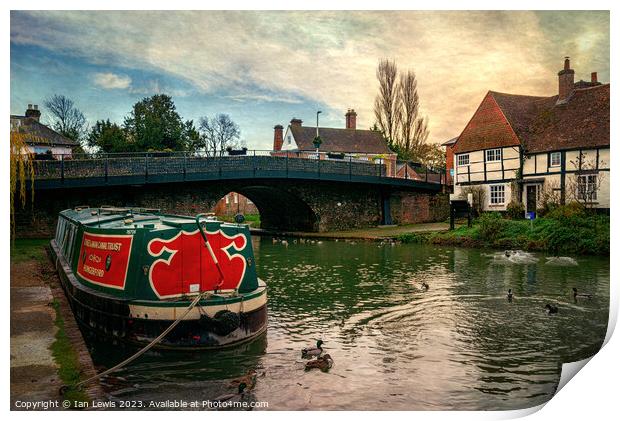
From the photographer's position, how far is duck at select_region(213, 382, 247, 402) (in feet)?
19.4

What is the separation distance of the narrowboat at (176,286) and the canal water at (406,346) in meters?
0.28

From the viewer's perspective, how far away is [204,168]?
2091cm

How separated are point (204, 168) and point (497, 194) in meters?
13.7

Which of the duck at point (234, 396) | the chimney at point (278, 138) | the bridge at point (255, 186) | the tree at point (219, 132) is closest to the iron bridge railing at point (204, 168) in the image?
the bridge at point (255, 186)

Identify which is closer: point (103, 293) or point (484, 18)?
point (484, 18)

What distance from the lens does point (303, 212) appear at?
30000 millimetres

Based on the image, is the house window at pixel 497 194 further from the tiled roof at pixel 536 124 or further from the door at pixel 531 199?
the door at pixel 531 199

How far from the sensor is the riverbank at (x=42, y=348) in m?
5.56

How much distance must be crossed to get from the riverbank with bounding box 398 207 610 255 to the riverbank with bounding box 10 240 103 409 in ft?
30.0

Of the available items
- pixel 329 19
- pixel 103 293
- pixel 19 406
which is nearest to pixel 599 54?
pixel 329 19

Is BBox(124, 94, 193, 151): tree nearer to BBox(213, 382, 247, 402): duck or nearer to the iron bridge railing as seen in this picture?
the iron bridge railing

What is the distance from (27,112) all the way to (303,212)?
2309 centimetres

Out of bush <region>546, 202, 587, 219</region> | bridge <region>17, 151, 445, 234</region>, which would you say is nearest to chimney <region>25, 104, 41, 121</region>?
bridge <region>17, 151, 445, 234</region>

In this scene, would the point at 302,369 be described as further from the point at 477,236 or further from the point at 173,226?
the point at 477,236
